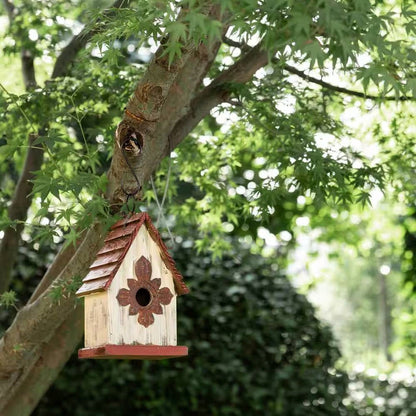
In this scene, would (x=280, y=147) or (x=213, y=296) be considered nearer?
(x=280, y=147)

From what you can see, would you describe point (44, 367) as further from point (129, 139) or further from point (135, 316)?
point (129, 139)

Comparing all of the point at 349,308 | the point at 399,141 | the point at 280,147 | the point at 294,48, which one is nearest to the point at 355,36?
the point at 294,48

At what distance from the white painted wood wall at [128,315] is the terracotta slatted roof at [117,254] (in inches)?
1.0

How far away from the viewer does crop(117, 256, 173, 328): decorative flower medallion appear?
9.98ft

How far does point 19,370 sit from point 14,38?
92.1 inches

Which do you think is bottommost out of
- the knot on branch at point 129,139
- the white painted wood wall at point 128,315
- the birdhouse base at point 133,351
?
the birdhouse base at point 133,351

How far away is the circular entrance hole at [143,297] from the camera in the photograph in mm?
3177

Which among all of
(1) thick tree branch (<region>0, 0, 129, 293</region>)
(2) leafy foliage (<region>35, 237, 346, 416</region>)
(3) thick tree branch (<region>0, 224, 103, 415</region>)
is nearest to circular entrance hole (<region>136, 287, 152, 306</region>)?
(3) thick tree branch (<region>0, 224, 103, 415</region>)

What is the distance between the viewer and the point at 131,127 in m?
3.39

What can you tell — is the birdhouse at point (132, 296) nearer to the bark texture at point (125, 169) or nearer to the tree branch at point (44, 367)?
the bark texture at point (125, 169)

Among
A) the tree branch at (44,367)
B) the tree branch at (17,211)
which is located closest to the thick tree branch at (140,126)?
the tree branch at (44,367)

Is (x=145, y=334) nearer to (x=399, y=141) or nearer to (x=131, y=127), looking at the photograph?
(x=131, y=127)

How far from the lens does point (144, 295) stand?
3.18 meters

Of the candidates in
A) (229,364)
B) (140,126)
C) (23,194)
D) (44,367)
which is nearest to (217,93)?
(140,126)
